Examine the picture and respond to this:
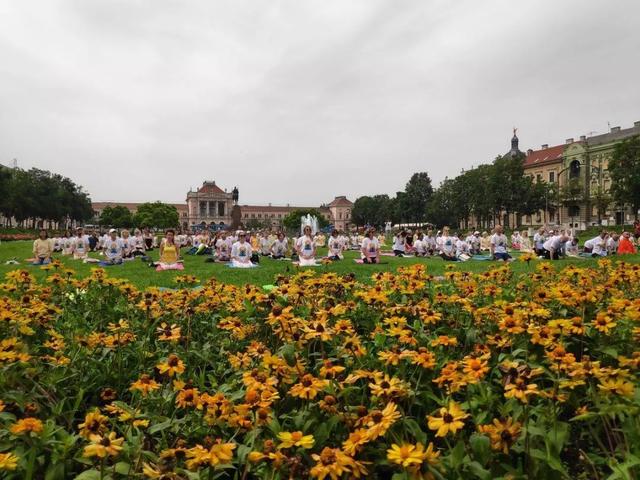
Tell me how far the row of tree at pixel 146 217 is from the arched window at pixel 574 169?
90.6 metres

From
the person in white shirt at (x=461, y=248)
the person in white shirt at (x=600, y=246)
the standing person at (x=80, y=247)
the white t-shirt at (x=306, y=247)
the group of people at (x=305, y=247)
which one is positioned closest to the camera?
the group of people at (x=305, y=247)

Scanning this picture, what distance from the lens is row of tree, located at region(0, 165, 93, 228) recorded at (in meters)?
67.7


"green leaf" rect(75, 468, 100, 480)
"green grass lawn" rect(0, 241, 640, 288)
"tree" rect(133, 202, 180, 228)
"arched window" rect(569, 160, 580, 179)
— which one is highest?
"arched window" rect(569, 160, 580, 179)

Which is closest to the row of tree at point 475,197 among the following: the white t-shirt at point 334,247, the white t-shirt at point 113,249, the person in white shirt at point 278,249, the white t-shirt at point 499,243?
the white t-shirt at point 499,243

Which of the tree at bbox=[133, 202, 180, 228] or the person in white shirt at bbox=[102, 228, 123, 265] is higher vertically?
the tree at bbox=[133, 202, 180, 228]

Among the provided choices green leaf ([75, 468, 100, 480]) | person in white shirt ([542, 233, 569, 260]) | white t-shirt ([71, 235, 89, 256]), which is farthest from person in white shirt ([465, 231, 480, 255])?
green leaf ([75, 468, 100, 480])

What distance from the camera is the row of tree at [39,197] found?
6769 cm

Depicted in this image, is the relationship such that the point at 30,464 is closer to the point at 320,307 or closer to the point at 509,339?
the point at 320,307

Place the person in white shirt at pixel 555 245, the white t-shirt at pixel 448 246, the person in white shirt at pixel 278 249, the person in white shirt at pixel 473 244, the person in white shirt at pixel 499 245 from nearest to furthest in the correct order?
the person in white shirt at pixel 499 245, the person in white shirt at pixel 555 245, the white t-shirt at pixel 448 246, the person in white shirt at pixel 278 249, the person in white shirt at pixel 473 244

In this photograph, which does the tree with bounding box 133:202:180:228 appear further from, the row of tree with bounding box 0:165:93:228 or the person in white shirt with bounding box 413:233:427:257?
the person in white shirt with bounding box 413:233:427:257

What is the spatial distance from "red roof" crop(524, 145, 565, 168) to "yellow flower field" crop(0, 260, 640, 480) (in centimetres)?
10176

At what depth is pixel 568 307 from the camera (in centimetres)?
423

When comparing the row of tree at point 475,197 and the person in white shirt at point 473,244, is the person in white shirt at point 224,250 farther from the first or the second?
the row of tree at point 475,197

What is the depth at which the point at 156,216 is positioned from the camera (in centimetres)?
12225
